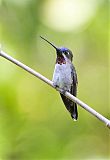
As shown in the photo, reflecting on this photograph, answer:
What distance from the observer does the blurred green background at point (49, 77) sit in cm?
551

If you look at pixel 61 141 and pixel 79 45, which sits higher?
pixel 79 45

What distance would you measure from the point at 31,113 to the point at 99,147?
0.87 meters

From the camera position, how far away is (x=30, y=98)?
581 cm

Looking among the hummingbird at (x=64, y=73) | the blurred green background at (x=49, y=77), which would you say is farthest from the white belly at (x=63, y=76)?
the blurred green background at (x=49, y=77)

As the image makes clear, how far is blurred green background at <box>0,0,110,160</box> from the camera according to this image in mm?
5508

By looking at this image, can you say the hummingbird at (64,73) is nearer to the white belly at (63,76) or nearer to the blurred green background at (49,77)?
the white belly at (63,76)

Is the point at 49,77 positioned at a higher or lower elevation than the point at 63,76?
higher

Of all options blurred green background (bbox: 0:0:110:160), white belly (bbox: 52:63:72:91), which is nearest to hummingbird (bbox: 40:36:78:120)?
white belly (bbox: 52:63:72:91)

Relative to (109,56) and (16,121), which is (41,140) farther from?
(109,56)

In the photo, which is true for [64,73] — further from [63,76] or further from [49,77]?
[49,77]

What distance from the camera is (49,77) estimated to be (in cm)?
593

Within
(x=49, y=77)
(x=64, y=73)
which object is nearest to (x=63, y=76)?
(x=64, y=73)

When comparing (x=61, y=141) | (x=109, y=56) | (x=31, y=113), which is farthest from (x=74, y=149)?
(x=109, y=56)

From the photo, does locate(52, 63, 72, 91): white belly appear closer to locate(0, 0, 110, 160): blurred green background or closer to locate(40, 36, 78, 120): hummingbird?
locate(40, 36, 78, 120): hummingbird
